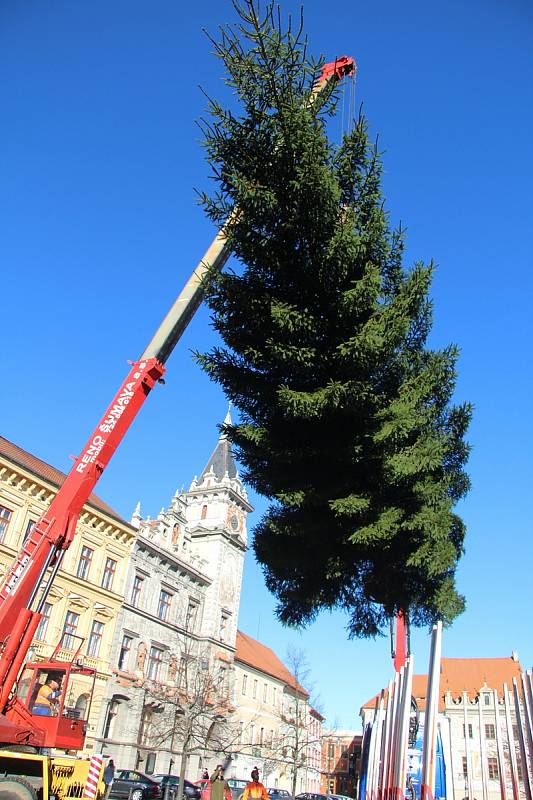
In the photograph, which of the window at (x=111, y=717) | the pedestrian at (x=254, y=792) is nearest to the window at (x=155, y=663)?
the window at (x=111, y=717)

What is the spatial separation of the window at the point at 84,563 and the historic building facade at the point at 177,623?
3824mm

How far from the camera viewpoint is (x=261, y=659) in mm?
59375

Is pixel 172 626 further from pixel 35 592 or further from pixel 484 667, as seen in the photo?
pixel 484 667

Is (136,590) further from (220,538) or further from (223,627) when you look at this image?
(223,627)

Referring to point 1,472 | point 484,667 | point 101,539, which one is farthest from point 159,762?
point 484,667

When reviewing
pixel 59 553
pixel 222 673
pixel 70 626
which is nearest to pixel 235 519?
pixel 222 673

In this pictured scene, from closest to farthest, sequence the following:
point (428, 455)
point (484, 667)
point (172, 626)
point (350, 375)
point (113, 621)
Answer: point (350, 375) → point (428, 455) → point (113, 621) → point (172, 626) → point (484, 667)

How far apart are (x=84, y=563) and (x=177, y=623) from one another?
36.8 feet

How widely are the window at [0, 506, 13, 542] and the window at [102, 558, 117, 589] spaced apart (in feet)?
25.8

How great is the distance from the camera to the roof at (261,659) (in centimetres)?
5312

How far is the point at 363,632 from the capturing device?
11234 mm

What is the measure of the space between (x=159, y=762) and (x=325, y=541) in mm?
34673

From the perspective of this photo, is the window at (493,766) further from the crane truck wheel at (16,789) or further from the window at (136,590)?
the crane truck wheel at (16,789)

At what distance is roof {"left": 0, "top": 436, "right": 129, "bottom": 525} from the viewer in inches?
1155
